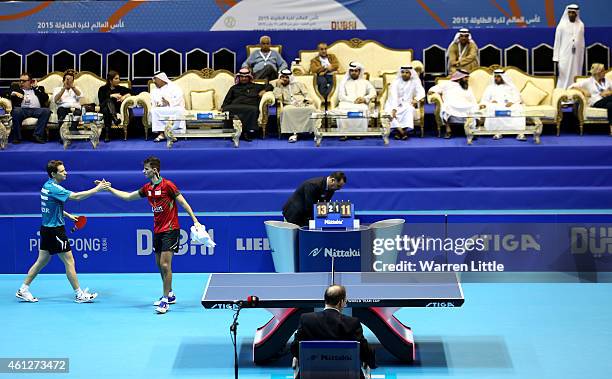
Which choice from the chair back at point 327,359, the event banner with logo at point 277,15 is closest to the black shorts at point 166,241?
the chair back at point 327,359

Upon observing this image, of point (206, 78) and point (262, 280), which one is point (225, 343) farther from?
point (206, 78)

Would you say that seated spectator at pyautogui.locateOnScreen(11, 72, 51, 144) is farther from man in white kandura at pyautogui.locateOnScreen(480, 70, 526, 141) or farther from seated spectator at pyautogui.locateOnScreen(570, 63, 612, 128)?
seated spectator at pyautogui.locateOnScreen(570, 63, 612, 128)

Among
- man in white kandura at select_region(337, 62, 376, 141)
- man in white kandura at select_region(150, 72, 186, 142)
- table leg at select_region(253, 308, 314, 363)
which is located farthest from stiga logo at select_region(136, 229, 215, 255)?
man in white kandura at select_region(337, 62, 376, 141)

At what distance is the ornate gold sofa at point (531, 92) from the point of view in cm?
1800

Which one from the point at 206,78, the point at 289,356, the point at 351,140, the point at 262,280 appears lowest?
the point at 289,356

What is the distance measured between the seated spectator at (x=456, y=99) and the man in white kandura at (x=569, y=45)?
2.05 meters

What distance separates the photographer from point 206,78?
750 inches

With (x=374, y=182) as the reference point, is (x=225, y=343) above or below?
below

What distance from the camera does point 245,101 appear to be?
1817 cm

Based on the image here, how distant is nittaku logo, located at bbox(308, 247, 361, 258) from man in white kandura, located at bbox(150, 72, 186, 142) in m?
6.44

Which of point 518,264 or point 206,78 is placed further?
point 206,78

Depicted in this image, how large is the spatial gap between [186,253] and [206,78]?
6342 mm

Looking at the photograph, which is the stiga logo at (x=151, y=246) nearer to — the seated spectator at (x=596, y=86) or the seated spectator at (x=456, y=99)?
the seated spectator at (x=456, y=99)

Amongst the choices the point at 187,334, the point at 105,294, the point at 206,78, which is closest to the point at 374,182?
the point at 206,78
